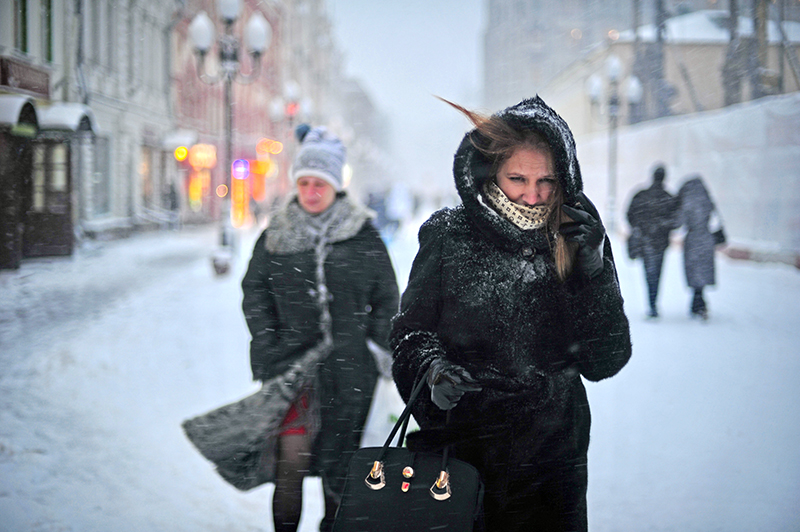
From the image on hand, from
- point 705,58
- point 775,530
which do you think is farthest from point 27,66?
point 705,58

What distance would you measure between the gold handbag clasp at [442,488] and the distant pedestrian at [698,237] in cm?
749

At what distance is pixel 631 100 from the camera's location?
60.1 feet

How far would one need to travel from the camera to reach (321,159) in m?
3.14

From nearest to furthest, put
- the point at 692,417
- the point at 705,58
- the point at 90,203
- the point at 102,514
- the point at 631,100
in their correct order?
the point at 102,514, the point at 692,417, the point at 705,58, the point at 90,203, the point at 631,100

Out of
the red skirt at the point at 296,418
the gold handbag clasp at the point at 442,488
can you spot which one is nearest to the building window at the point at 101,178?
the red skirt at the point at 296,418

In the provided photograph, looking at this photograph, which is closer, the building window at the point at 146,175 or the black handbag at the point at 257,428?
the black handbag at the point at 257,428

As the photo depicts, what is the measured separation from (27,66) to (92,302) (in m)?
3.01

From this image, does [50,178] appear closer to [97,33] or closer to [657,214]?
[97,33]

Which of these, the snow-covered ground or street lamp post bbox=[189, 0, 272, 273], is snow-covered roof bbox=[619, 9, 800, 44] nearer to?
the snow-covered ground

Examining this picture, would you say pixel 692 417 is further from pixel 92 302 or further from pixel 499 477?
pixel 92 302

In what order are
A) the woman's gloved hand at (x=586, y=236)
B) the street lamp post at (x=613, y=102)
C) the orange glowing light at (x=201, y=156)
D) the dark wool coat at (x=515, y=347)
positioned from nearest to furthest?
the woman's gloved hand at (x=586, y=236), the dark wool coat at (x=515, y=347), the street lamp post at (x=613, y=102), the orange glowing light at (x=201, y=156)

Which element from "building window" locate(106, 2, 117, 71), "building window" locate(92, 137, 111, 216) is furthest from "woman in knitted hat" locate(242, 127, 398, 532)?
"building window" locate(92, 137, 111, 216)

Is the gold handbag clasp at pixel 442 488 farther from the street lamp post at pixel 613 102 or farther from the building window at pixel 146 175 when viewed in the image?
the building window at pixel 146 175

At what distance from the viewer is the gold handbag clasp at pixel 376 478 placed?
170 cm
